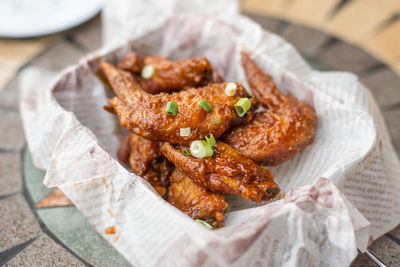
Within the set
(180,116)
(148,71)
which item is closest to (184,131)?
(180,116)

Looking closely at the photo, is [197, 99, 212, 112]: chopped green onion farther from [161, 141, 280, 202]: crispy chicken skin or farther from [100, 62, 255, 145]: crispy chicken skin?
[161, 141, 280, 202]: crispy chicken skin

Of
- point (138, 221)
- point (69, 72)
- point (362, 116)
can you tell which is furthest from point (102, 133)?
point (362, 116)

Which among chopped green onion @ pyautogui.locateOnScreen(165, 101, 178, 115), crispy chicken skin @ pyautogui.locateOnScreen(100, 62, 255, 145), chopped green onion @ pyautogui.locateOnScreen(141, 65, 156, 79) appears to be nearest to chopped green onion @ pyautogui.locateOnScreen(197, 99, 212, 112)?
crispy chicken skin @ pyautogui.locateOnScreen(100, 62, 255, 145)

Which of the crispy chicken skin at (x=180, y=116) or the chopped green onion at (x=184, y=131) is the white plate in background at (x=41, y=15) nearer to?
the crispy chicken skin at (x=180, y=116)

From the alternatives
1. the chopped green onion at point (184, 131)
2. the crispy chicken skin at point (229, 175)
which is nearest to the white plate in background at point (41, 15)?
the chopped green onion at point (184, 131)

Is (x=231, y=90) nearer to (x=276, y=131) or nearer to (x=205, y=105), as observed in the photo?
(x=205, y=105)
